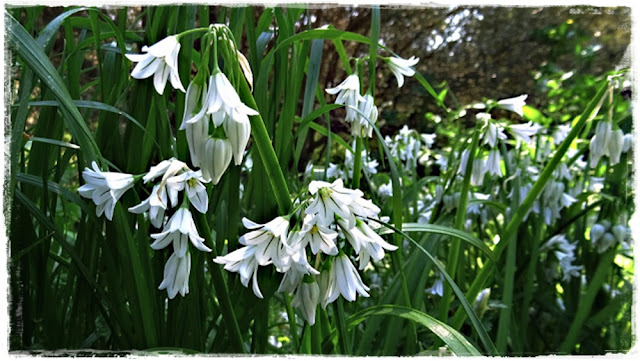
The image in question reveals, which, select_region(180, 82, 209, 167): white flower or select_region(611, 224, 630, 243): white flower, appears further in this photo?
select_region(611, 224, 630, 243): white flower

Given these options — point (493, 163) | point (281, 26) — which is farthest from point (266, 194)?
point (493, 163)

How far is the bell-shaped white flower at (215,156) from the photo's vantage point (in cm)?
63

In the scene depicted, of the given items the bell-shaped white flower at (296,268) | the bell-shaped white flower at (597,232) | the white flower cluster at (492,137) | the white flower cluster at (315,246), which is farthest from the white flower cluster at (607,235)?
the bell-shaped white flower at (296,268)

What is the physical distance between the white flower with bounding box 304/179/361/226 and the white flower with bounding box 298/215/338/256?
0.05ft

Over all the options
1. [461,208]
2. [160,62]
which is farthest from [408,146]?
[160,62]

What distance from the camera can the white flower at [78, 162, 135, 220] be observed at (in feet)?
2.59

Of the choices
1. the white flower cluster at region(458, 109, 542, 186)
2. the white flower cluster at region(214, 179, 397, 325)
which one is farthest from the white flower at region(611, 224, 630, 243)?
the white flower cluster at region(214, 179, 397, 325)

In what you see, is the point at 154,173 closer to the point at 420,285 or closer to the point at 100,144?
the point at 100,144

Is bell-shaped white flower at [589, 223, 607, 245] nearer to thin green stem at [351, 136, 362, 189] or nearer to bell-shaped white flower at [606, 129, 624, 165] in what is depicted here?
bell-shaped white flower at [606, 129, 624, 165]

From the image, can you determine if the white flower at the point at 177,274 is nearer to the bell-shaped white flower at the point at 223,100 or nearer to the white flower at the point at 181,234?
the white flower at the point at 181,234

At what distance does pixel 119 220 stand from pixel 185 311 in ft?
0.65

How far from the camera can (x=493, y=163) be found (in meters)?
1.31

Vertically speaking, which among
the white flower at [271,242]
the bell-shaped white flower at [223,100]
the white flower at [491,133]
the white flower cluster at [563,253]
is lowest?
the white flower cluster at [563,253]

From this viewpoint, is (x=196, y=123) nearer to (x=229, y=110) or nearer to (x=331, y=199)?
(x=229, y=110)
